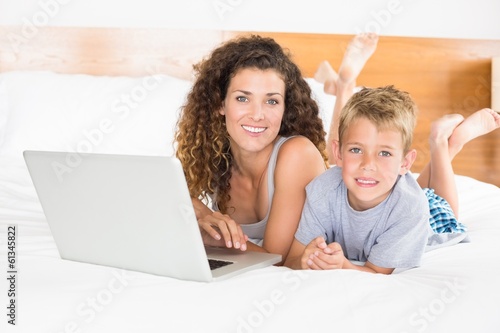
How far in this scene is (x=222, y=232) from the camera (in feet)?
4.33

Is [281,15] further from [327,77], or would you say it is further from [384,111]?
[384,111]

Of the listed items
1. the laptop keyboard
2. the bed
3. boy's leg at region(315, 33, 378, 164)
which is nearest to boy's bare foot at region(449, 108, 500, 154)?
the bed

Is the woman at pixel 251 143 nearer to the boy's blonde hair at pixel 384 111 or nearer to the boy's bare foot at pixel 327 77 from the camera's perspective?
the boy's blonde hair at pixel 384 111

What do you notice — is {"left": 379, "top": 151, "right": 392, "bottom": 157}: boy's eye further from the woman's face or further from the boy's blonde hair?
the woman's face

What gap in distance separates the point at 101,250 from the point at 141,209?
0.17 m

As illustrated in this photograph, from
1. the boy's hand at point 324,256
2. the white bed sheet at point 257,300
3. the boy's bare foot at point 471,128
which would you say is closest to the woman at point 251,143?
the boy's hand at point 324,256

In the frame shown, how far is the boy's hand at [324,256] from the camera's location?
119cm

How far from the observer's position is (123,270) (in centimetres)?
114

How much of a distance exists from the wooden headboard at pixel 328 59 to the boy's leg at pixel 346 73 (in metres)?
0.16

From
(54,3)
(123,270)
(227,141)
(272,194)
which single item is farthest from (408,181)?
(54,3)

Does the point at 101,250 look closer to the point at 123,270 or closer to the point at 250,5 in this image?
the point at 123,270

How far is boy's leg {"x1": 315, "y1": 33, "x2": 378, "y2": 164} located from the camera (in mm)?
2582

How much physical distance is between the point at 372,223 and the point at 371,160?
0.14 meters

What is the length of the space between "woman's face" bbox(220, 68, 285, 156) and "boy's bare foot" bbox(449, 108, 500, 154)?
2.18ft
